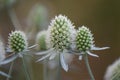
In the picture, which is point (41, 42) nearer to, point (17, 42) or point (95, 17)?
point (17, 42)

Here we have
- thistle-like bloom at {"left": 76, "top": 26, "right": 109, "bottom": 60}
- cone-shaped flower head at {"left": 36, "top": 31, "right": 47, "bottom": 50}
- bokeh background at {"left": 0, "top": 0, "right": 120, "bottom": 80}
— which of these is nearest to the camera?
thistle-like bloom at {"left": 76, "top": 26, "right": 109, "bottom": 60}

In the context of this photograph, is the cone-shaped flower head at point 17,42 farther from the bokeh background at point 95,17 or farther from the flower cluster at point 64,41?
the bokeh background at point 95,17

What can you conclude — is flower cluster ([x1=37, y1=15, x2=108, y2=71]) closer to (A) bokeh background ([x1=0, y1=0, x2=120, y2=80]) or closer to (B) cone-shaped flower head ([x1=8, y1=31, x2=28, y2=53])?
(B) cone-shaped flower head ([x1=8, y1=31, x2=28, y2=53])

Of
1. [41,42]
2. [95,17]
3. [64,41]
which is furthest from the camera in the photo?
[95,17]

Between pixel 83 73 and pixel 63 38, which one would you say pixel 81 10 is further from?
pixel 63 38

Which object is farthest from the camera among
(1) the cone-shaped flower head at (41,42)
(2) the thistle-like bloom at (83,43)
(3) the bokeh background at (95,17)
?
(3) the bokeh background at (95,17)

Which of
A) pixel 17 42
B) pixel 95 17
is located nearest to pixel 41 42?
pixel 17 42

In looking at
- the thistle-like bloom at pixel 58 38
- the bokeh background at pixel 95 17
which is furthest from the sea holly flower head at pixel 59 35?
the bokeh background at pixel 95 17

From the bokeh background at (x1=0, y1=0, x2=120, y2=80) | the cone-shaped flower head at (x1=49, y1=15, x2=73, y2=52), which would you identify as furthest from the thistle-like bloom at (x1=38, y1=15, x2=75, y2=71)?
the bokeh background at (x1=0, y1=0, x2=120, y2=80)
